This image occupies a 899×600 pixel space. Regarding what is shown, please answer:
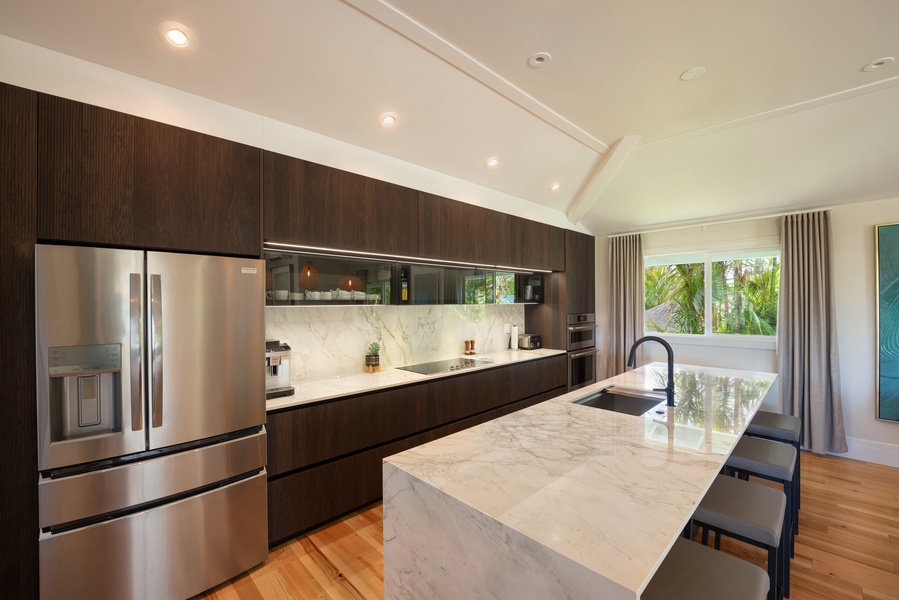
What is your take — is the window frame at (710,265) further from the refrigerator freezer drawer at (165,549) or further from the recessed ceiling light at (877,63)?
the refrigerator freezer drawer at (165,549)

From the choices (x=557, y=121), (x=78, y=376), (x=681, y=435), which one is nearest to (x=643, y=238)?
(x=557, y=121)

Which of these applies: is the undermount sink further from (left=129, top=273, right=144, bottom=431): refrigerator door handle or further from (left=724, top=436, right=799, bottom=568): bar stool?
(left=129, top=273, right=144, bottom=431): refrigerator door handle

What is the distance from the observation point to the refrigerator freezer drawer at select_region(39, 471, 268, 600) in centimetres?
155

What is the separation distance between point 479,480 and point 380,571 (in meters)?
1.34

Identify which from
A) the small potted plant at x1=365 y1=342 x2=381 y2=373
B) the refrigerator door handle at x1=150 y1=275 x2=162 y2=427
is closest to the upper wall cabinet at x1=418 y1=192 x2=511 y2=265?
the small potted plant at x1=365 y1=342 x2=381 y2=373

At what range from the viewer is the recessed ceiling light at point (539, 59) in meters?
2.18

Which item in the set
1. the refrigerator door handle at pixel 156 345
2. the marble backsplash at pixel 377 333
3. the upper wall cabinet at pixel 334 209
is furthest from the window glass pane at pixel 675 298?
the refrigerator door handle at pixel 156 345

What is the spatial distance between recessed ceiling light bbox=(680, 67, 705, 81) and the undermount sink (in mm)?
1999

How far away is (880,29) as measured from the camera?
199 cm

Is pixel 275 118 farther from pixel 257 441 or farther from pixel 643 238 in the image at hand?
pixel 643 238

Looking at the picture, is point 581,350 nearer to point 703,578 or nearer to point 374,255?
point 374,255

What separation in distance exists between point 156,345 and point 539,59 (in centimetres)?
254

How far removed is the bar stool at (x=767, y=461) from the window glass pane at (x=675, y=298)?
2.83 metres

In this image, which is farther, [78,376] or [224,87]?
[224,87]
